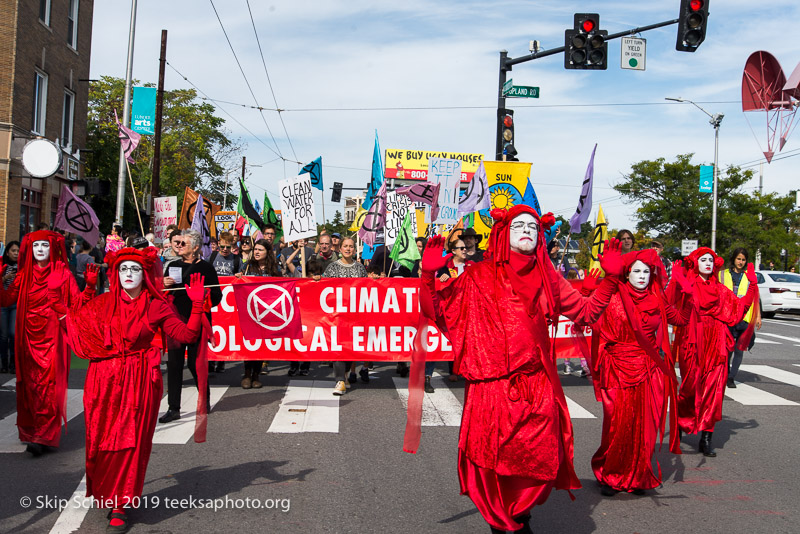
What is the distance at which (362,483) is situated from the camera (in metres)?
5.53

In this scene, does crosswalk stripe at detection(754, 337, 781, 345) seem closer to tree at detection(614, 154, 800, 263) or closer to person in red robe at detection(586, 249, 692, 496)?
person in red robe at detection(586, 249, 692, 496)

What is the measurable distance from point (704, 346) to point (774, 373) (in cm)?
587

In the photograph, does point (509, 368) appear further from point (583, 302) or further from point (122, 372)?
point (122, 372)

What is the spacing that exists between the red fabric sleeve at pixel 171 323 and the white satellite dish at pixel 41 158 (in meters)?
10.2

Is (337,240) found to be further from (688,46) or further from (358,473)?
(358,473)

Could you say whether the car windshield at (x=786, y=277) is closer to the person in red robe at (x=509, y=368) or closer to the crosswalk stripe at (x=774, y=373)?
the crosswalk stripe at (x=774, y=373)

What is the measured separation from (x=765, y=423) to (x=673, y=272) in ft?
8.44

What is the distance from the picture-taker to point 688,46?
39.8 feet

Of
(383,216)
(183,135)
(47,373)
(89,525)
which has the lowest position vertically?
(89,525)

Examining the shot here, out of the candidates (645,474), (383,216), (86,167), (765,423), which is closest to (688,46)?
(383,216)

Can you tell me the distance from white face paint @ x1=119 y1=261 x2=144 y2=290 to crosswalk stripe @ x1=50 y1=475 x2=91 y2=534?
1.43 meters

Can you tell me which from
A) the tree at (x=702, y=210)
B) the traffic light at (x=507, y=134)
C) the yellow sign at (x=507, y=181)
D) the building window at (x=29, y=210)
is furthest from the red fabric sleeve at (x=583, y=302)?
the tree at (x=702, y=210)

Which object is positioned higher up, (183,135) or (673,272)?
(183,135)

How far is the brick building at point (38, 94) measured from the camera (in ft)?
64.6
